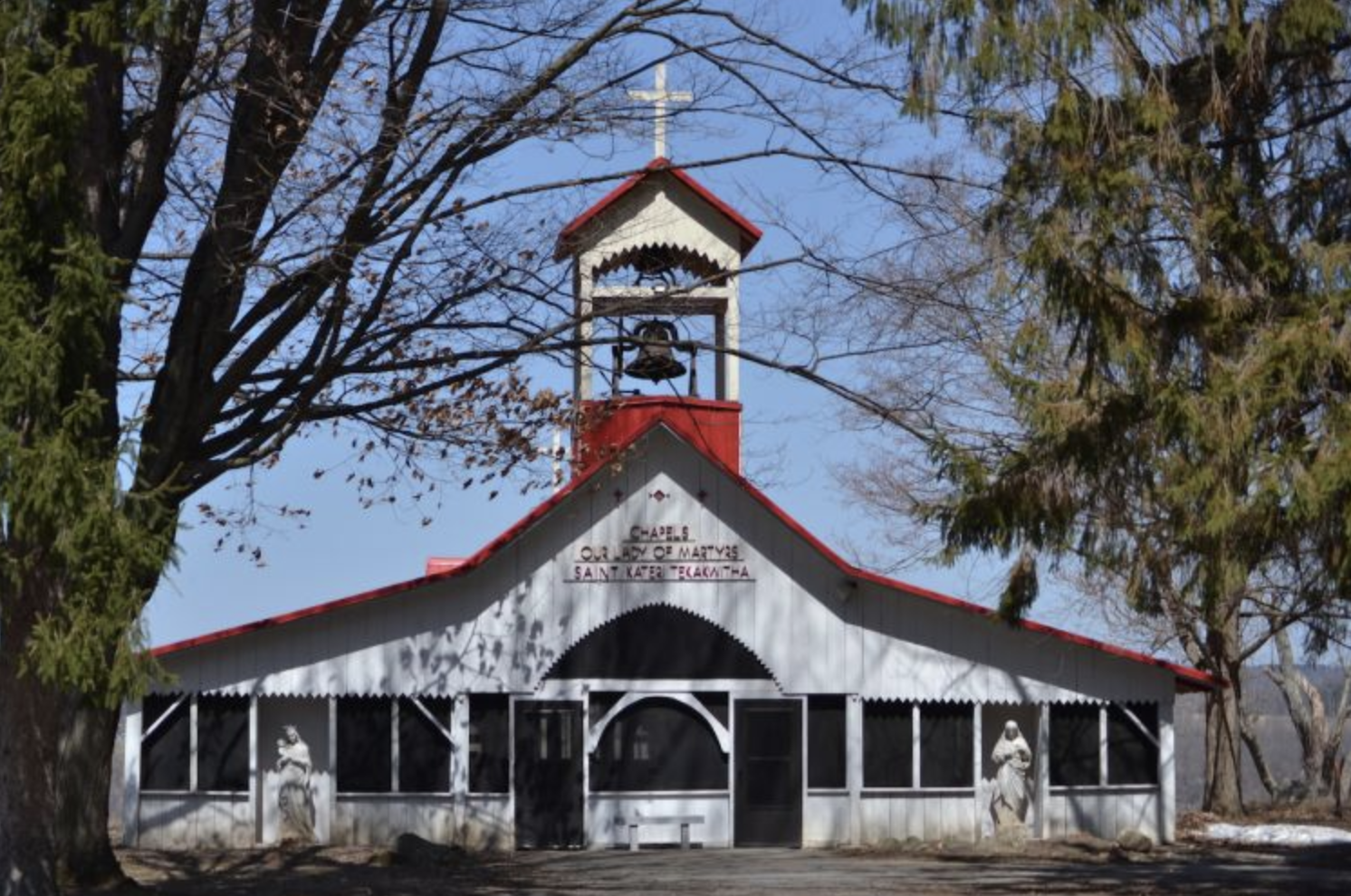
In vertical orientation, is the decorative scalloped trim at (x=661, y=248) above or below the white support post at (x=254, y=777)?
above

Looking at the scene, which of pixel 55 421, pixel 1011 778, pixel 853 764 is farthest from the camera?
pixel 853 764

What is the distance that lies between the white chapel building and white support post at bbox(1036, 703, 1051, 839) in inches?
29.4

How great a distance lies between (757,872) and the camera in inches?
894

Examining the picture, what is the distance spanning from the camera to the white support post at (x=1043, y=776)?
2783 cm

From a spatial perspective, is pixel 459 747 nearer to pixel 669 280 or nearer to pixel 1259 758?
pixel 669 280

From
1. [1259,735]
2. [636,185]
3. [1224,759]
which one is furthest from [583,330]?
[1259,735]

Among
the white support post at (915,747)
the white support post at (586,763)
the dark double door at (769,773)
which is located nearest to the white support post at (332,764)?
the white support post at (586,763)

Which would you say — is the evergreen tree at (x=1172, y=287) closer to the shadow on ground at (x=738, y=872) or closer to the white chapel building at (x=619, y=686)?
the shadow on ground at (x=738, y=872)

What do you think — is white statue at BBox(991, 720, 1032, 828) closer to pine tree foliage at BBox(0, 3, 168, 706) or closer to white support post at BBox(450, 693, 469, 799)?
white support post at BBox(450, 693, 469, 799)

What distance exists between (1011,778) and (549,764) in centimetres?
596

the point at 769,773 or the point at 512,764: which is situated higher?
the point at 512,764

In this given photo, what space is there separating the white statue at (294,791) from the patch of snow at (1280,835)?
40.3 feet

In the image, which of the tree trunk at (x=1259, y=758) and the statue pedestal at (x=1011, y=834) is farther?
the tree trunk at (x=1259, y=758)

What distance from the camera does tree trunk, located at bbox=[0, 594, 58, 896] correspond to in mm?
13836
